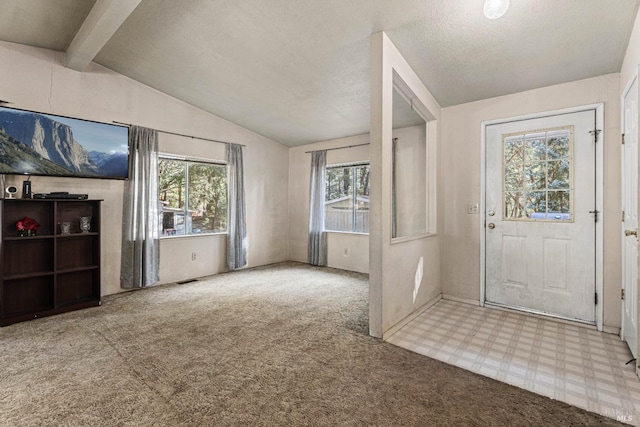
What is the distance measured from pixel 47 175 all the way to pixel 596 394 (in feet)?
17.1

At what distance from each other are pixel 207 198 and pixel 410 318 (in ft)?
12.3

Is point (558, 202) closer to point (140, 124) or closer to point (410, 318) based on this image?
point (410, 318)

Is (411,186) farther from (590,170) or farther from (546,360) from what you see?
(546,360)

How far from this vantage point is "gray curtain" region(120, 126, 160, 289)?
13.0 feet

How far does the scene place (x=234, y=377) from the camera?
6.43ft

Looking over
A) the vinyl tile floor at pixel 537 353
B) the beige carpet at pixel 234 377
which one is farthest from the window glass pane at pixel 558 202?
the beige carpet at pixel 234 377

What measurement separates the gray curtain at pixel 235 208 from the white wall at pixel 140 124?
7.4 inches

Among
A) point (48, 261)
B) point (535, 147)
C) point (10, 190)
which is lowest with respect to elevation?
point (48, 261)

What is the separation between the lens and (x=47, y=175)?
11.0ft

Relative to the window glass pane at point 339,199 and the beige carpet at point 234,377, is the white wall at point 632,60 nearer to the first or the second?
the beige carpet at point 234,377

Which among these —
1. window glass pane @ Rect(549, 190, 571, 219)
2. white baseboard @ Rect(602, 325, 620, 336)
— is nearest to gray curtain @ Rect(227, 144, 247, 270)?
window glass pane @ Rect(549, 190, 571, 219)

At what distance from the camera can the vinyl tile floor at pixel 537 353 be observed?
1.82m

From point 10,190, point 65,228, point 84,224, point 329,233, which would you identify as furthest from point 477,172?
point 10,190

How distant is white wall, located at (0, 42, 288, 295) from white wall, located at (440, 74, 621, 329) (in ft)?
11.0
